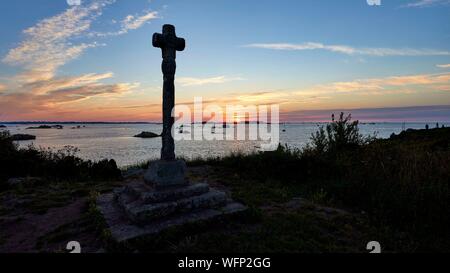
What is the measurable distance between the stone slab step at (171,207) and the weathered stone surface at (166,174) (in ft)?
1.45

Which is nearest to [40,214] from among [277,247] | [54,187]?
[54,187]

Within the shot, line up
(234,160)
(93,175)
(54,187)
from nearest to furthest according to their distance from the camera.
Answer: (54,187)
(93,175)
(234,160)

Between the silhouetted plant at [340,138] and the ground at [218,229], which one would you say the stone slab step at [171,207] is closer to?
the ground at [218,229]

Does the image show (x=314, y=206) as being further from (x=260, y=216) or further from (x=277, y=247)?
(x=277, y=247)

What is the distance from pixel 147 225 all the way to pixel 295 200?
11.5 feet

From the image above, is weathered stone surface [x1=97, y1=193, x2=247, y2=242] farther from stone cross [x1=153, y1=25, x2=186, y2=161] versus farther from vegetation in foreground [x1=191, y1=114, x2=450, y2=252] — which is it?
vegetation in foreground [x1=191, y1=114, x2=450, y2=252]

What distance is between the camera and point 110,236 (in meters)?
4.11

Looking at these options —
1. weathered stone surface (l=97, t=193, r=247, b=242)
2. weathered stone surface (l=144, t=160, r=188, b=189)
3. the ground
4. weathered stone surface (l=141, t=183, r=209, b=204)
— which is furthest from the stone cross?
the ground

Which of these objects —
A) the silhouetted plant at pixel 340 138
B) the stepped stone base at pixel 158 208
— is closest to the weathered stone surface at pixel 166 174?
the stepped stone base at pixel 158 208

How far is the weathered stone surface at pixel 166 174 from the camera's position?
5109mm

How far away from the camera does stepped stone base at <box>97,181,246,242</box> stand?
4.34 m

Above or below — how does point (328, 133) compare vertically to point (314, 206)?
above

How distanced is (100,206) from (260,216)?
3.21m

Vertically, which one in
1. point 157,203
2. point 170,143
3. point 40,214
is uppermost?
point 170,143
